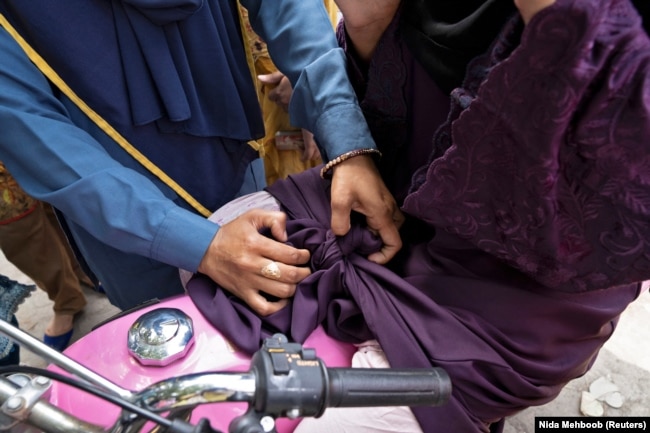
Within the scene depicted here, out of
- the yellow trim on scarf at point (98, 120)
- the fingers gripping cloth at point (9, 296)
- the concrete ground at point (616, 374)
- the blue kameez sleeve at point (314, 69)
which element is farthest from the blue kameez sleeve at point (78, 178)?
the concrete ground at point (616, 374)

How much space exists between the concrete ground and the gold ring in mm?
1008

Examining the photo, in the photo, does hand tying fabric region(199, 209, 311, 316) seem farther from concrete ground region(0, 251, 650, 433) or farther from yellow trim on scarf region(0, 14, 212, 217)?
concrete ground region(0, 251, 650, 433)

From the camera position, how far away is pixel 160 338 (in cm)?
61

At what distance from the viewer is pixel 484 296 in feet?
2.01

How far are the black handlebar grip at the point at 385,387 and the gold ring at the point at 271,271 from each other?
29 cm

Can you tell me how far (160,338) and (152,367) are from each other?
0.04 meters

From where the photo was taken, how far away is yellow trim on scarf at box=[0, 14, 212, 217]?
2.28 ft

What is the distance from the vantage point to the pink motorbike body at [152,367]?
0.57 metres

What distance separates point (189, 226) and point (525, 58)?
20.2 inches

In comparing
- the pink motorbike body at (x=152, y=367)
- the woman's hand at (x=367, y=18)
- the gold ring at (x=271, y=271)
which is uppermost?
the woman's hand at (x=367, y=18)

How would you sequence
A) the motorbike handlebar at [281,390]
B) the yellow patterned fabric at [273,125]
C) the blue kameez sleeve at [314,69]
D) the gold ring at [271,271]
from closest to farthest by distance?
the motorbike handlebar at [281,390], the gold ring at [271,271], the blue kameez sleeve at [314,69], the yellow patterned fabric at [273,125]

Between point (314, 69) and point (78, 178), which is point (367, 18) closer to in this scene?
point (314, 69)

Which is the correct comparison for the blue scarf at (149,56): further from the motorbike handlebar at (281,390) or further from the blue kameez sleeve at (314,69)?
the motorbike handlebar at (281,390)

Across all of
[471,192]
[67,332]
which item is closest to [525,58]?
[471,192]
